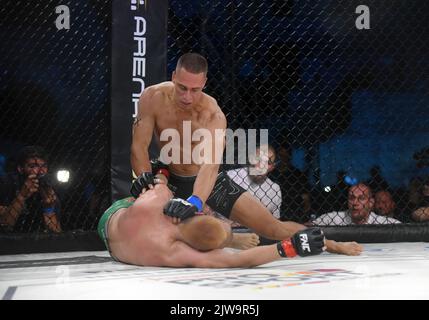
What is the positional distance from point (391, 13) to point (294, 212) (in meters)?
1.82

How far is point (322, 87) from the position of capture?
196 inches

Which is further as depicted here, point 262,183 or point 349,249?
point 262,183

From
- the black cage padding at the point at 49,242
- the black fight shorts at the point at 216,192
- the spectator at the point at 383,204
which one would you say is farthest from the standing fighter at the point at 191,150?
the spectator at the point at 383,204

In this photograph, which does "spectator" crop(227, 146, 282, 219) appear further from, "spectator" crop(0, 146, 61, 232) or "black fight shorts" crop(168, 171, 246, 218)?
"spectator" crop(0, 146, 61, 232)

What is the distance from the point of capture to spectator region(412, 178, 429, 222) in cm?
426

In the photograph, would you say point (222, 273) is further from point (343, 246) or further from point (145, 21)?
point (145, 21)

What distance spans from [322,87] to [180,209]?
2.68 m

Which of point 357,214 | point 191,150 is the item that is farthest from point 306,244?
point 357,214

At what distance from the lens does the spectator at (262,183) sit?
4102 mm

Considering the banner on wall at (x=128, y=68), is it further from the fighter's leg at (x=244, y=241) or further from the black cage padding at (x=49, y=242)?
the fighter's leg at (x=244, y=241)

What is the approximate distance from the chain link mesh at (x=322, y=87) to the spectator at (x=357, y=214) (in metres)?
0.21

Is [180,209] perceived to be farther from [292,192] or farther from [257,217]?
[292,192]

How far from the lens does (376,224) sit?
3920mm
